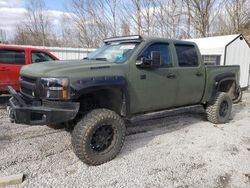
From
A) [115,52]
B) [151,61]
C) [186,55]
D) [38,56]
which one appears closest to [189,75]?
[186,55]

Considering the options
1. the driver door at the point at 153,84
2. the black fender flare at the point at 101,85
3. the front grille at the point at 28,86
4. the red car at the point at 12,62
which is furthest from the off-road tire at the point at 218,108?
the red car at the point at 12,62

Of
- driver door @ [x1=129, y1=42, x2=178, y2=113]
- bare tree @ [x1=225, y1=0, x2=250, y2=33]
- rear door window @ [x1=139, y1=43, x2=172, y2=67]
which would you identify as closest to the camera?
driver door @ [x1=129, y1=42, x2=178, y2=113]

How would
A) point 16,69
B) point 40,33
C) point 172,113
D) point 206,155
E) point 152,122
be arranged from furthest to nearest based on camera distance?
point 40,33 < point 16,69 < point 172,113 < point 152,122 < point 206,155

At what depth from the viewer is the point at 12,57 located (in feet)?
25.1

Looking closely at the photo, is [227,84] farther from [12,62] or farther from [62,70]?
[12,62]

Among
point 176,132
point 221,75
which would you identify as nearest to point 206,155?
point 176,132

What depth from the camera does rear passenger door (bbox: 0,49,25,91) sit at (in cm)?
737

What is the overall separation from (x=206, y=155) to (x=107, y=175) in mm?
1845

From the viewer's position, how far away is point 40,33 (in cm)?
2866

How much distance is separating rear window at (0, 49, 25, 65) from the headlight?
4.82 metres

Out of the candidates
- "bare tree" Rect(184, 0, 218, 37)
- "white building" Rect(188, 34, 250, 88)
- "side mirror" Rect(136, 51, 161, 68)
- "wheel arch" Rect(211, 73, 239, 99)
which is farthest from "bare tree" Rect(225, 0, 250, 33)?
"side mirror" Rect(136, 51, 161, 68)

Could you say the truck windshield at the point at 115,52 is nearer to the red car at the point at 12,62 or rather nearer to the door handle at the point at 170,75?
the door handle at the point at 170,75

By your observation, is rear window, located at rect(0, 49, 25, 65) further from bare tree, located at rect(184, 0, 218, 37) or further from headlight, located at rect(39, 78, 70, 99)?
bare tree, located at rect(184, 0, 218, 37)

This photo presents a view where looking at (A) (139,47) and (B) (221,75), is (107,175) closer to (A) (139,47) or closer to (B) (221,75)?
(A) (139,47)
